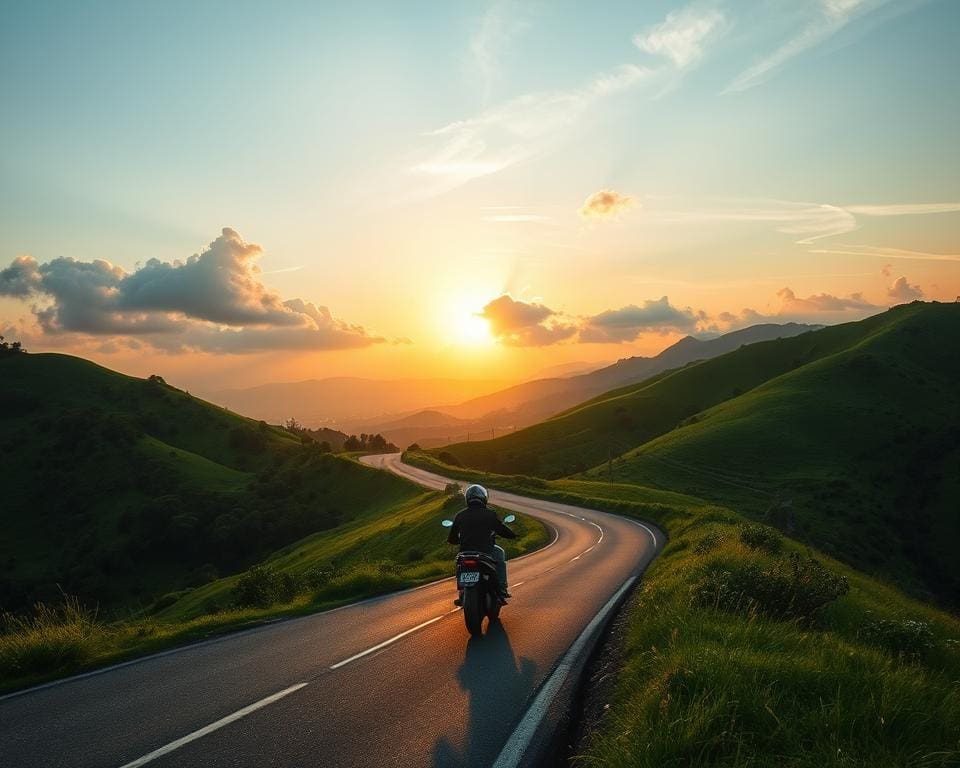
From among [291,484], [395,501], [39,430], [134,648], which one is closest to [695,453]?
[395,501]

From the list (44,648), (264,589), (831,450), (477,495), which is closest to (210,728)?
(44,648)

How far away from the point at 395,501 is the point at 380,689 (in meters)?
63.1

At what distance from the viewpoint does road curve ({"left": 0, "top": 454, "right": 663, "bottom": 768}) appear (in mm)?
6008

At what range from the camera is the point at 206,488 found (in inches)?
3834

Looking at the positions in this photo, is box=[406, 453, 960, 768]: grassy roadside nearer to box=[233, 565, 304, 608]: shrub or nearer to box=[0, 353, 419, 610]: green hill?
box=[233, 565, 304, 608]: shrub

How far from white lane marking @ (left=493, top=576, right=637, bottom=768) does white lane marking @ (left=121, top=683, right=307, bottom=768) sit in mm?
2984

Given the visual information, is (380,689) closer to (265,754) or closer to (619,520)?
(265,754)

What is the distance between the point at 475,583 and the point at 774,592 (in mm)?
4790

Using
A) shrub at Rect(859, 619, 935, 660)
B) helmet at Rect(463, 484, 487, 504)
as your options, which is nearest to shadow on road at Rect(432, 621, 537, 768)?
helmet at Rect(463, 484, 487, 504)

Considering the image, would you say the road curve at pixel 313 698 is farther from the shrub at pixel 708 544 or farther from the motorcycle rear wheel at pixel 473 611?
the shrub at pixel 708 544

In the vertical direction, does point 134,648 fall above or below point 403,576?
above

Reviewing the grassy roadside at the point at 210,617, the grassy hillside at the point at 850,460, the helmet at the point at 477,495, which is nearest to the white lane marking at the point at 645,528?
the grassy roadside at the point at 210,617

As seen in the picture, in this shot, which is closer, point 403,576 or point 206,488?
point 403,576

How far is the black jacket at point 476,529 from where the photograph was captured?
11586 millimetres
